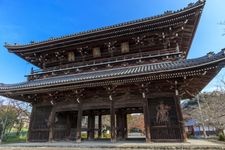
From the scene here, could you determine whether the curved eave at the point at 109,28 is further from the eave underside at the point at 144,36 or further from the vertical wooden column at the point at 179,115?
the vertical wooden column at the point at 179,115

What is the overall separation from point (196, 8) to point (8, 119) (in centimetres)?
3053

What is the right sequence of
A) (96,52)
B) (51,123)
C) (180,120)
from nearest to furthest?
(180,120) < (51,123) < (96,52)

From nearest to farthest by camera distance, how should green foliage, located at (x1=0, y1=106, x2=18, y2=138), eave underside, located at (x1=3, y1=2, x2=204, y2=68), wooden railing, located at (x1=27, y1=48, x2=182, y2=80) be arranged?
eave underside, located at (x1=3, y1=2, x2=204, y2=68)
wooden railing, located at (x1=27, y1=48, x2=182, y2=80)
green foliage, located at (x1=0, y1=106, x2=18, y2=138)

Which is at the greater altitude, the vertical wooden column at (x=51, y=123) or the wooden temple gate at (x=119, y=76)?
the wooden temple gate at (x=119, y=76)

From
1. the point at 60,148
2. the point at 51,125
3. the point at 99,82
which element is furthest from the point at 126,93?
the point at 51,125

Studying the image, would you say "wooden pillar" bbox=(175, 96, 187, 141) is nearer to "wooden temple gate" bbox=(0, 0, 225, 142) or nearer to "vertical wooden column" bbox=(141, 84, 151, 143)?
"wooden temple gate" bbox=(0, 0, 225, 142)

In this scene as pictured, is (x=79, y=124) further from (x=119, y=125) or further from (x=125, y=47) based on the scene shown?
(x=125, y=47)

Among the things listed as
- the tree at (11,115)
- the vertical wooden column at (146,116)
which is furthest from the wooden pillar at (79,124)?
the tree at (11,115)

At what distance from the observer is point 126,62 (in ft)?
39.7

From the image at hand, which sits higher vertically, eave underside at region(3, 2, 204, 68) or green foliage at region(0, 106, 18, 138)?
eave underside at region(3, 2, 204, 68)

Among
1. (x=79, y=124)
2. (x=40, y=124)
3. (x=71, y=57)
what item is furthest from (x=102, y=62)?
(x=40, y=124)

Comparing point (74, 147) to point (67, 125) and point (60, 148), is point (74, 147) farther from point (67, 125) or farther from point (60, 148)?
point (67, 125)

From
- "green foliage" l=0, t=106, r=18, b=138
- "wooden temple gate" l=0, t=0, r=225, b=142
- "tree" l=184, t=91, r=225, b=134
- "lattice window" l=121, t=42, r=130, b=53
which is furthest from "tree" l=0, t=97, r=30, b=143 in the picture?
"tree" l=184, t=91, r=225, b=134

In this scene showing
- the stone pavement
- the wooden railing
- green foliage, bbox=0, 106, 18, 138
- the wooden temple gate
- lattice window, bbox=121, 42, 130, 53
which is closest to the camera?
the stone pavement
